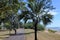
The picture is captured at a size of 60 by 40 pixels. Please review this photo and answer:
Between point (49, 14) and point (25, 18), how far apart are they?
397cm

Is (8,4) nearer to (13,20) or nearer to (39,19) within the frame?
(39,19)

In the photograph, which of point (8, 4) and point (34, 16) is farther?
point (34, 16)

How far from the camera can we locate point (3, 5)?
1764 centimetres

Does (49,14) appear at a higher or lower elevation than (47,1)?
lower

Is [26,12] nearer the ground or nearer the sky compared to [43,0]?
nearer the ground

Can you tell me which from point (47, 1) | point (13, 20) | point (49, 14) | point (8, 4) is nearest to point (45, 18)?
point (49, 14)

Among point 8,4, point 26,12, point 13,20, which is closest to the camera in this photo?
point 8,4

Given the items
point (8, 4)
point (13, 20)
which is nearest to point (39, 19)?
point (8, 4)

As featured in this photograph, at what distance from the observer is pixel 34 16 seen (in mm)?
30391

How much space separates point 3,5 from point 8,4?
0.95 metres

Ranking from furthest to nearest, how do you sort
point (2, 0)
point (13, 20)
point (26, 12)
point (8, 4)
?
point (13, 20)
point (26, 12)
point (8, 4)
point (2, 0)

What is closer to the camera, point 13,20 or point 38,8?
point 38,8

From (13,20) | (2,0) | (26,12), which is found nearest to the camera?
(2,0)

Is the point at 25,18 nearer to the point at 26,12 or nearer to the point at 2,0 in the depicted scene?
the point at 26,12
